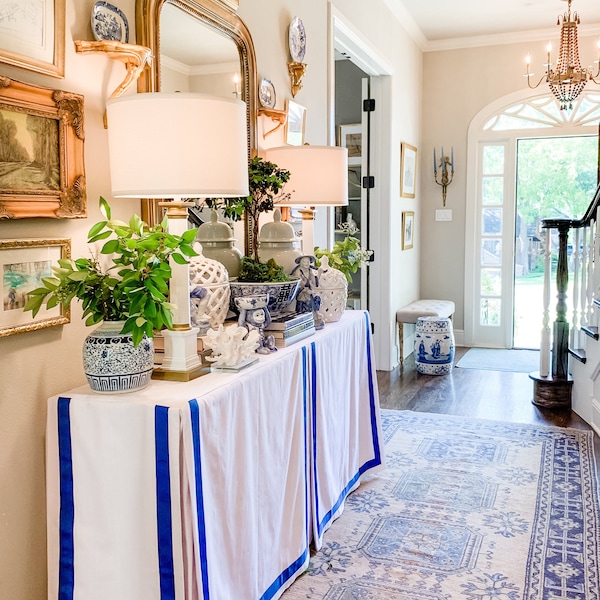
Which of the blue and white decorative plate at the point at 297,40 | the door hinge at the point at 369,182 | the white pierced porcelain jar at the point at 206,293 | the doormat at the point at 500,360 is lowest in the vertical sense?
the doormat at the point at 500,360

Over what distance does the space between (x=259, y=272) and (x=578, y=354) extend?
8.61 ft

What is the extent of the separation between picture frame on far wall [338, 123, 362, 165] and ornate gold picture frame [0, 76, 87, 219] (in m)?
4.29

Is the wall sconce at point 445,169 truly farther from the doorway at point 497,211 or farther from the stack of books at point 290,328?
the stack of books at point 290,328

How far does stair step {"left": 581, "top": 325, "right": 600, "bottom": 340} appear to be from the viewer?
385 centimetres

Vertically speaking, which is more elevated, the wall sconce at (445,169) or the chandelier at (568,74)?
the chandelier at (568,74)

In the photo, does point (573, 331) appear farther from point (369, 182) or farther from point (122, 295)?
point (122, 295)

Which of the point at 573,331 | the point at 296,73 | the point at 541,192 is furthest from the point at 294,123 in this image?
the point at 541,192

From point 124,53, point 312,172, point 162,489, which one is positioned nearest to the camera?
point 162,489

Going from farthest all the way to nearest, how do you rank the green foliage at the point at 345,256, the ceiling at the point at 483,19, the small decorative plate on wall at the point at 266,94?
the ceiling at the point at 483,19 < the green foliage at the point at 345,256 < the small decorative plate on wall at the point at 266,94

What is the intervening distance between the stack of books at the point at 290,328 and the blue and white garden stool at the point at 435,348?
10.0ft

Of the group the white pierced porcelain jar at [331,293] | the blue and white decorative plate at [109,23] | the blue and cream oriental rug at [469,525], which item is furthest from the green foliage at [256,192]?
the blue and cream oriental rug at [469,525]

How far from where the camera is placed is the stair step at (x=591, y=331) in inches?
152

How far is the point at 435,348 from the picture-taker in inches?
211

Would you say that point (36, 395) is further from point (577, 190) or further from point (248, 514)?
point (577, 190)
